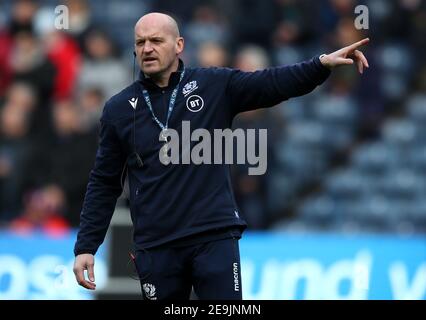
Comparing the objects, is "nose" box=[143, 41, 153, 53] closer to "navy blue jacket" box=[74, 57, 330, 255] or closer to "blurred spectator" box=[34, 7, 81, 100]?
"navy blue jacket" box=[74, 57, 330, 255]

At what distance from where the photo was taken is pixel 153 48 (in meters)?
6.72

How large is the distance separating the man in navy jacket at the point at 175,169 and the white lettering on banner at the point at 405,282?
442 centimetres

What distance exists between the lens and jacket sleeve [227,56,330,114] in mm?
6547

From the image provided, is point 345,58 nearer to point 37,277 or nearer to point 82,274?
point 82,274

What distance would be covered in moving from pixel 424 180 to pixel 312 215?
1.34 m

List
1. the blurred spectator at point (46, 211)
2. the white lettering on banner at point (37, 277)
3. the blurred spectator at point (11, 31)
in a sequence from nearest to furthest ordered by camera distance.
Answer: the white lettering on banner at point (37, 277)
the blurred spectator at point (46, 211)
the blurred spectator at point (11, 31)

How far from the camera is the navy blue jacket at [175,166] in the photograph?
6.62 metres

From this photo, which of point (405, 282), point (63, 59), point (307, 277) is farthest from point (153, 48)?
point (63, 59)

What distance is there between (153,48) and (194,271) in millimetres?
1281

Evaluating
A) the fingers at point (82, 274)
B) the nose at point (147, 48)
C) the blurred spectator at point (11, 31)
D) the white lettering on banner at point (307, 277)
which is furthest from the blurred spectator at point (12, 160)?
the nose at point (147, 48)

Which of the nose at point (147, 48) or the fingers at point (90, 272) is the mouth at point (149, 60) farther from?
the fingers at point (90, 272)

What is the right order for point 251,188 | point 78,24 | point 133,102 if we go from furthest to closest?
point 78,24, point 251,188, point 133,102

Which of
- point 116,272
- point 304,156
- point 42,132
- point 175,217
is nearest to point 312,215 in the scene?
point 304,156
